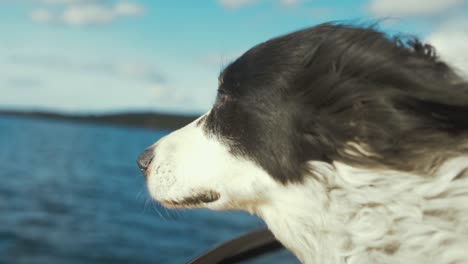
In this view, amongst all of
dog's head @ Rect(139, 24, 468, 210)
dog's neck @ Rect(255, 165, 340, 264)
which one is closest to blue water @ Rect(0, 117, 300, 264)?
dog's head @ Rect(139, 24, 468, 210)

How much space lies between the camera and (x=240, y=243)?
312 centimetres

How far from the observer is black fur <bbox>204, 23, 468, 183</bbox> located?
2.43 m

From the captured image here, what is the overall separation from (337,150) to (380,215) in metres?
0.38

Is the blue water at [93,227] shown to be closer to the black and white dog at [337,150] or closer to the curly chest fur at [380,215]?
the black and white dog at [337,150]

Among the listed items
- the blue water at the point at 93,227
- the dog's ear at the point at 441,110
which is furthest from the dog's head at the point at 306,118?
the blue water at the point at 93,227

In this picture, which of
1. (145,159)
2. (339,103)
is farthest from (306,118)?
(145,159)

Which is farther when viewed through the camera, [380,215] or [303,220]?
[303,220]

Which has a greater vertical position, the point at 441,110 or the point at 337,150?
the point at 441,110

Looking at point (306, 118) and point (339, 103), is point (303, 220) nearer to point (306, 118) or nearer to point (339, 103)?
point (306, 118)

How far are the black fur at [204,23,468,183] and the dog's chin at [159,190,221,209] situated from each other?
299 millimetres

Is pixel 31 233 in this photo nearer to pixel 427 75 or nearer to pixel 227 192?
pixel 227 192

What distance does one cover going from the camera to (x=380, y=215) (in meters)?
2.52

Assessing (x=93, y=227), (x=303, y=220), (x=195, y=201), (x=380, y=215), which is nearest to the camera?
(x=380, y=215)

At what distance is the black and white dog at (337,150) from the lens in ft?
7.88
